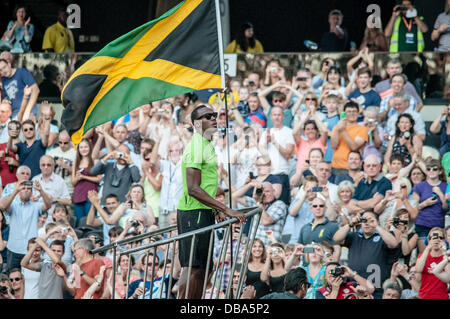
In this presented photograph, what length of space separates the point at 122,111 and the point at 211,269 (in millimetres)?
1492

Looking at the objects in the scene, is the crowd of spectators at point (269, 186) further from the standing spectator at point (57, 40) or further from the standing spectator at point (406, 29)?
the standing spectator at point (57, 40)

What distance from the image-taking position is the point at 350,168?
10.9m

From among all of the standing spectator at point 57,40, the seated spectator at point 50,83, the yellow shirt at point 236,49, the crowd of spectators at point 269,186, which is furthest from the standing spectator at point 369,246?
the standing spectator at point 57,40

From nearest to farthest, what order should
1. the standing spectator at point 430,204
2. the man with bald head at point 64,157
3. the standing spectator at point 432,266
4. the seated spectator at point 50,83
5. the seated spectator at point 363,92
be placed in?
1. the standing spectator at point 432,266
2. the standing spectator at point 430,204
3. the seated spectator at point 363,92
4. the man with bald head at point 64,157
5. the seated spectator at point 50,83

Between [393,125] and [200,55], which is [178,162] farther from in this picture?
[200,55]

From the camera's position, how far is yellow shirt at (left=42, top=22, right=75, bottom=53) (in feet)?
44.9

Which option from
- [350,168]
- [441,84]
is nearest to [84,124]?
[350,168]

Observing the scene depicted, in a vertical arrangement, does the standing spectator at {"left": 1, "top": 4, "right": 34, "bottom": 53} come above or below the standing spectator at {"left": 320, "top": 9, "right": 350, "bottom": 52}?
above

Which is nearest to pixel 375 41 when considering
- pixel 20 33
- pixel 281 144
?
pixel 281 144

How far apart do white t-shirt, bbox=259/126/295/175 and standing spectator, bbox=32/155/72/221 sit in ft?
8.15

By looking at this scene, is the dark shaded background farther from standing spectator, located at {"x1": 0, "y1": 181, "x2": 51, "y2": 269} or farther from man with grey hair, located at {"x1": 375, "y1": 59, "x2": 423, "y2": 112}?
standing spectator, located at {"x1": 0, "y1": 181, "x2": 51, "y2": 269}

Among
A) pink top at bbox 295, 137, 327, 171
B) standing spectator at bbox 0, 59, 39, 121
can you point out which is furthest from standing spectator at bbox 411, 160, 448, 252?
standing spectator at bbox 0, 59, 39, 121

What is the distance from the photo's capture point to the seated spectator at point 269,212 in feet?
34.7

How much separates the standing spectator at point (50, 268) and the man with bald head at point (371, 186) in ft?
11.2
